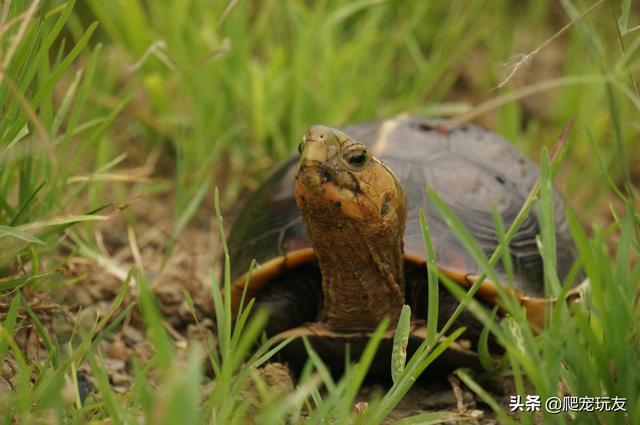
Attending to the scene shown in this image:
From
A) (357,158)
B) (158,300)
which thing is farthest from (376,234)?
(158,300)

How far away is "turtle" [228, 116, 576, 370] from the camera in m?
1.76

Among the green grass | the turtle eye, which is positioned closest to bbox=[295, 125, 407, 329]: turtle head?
the turtle eye

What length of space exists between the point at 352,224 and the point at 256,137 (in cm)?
133

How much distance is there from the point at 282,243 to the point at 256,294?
0.60 ft

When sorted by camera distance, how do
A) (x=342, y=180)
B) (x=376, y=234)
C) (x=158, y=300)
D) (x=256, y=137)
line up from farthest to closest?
(x=256, y=137)
(x=158, y=300)
(x=376, y=234)
(x=342, y=180)

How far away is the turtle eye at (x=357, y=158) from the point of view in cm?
174

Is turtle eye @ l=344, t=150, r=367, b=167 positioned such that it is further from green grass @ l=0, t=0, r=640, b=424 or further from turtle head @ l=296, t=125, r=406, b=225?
green grass @ l=0, t=0, r=640, b=424

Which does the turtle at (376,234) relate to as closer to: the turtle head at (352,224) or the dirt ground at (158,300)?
the turtle head at (352,224)

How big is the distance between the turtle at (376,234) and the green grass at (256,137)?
0.39ft

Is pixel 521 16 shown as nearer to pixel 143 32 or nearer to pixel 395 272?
pixel 143 32

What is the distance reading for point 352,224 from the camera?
1790 mm

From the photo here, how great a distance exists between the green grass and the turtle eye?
0.98ft

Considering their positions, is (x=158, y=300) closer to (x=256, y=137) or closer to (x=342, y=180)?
(x=256, y=137)

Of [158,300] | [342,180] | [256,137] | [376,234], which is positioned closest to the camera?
[342,180]
